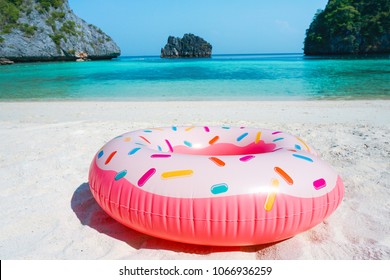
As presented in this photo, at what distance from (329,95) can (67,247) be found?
33.7 feet

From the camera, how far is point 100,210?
9.16ft

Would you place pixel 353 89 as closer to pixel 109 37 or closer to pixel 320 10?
pixel 320 10

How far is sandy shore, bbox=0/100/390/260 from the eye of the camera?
85.4 inches

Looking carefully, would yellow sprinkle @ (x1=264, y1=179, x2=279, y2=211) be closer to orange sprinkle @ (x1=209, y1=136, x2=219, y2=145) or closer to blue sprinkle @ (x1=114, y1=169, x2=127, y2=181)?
blue sprinkle @ (x1=114, y1=169, x2=127, y2=181)

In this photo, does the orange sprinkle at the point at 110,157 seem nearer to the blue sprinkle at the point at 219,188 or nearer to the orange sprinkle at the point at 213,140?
the blue sprinkle at the point at 219,188

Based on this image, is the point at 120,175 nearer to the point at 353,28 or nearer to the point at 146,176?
the point at 146,176

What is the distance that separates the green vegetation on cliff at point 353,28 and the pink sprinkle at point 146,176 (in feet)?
217

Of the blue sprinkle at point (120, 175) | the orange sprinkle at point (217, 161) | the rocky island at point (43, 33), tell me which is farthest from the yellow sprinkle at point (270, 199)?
the rocky island at point (43, 33)

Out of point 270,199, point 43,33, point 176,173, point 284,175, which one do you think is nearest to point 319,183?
point 284,175

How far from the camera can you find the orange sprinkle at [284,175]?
2.05 metres

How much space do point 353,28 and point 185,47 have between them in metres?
45.1

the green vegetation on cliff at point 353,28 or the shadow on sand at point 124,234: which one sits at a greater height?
the green vegetation on cliff at point 353,28

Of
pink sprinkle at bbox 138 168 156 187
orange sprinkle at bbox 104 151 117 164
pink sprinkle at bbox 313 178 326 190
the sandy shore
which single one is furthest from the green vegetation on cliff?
pink sprinkle at bbox 138 168 156 187
